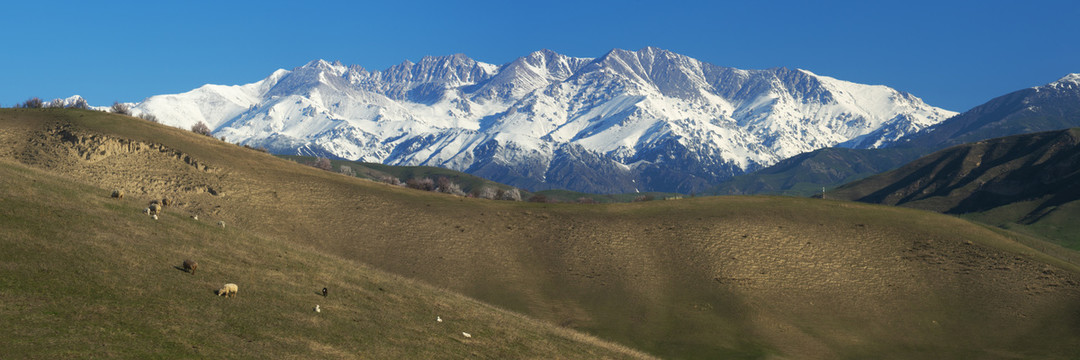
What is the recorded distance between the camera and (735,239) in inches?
3981

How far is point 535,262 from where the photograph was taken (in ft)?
313

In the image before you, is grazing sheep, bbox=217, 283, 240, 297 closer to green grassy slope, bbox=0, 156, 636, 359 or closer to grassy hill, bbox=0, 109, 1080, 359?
green grassy slope, bbox=0, 156, 636, 359

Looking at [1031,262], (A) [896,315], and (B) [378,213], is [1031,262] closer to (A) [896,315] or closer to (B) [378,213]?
(A) [896,315]

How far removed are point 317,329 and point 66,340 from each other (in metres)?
12.2

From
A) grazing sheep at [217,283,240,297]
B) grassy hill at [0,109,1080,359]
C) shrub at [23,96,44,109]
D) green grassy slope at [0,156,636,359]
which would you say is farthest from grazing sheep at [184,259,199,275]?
shrub at [23,96,44,109]

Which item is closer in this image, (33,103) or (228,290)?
(228,290)

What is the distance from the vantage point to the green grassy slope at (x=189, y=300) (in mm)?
30719

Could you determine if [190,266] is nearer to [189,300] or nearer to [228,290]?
[228,290]

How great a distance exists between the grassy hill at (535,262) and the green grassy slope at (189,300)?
0.28 m

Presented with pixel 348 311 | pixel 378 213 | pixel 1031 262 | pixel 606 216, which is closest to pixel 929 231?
pixel 1031 262

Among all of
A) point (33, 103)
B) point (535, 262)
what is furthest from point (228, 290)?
point (33, 103)

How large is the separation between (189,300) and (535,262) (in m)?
60.8

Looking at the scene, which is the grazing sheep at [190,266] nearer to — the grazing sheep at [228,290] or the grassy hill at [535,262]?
the grassy hill at [535,262]

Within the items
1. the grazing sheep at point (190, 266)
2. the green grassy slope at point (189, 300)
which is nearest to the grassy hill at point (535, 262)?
the green grassy slope at point (189, 300)
